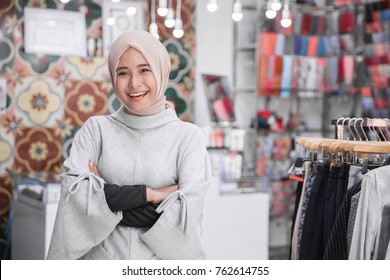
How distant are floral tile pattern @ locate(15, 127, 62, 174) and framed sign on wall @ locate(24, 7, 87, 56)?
2.31 feet

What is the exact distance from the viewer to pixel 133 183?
2236 millimetres

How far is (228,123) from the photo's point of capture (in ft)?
18.9

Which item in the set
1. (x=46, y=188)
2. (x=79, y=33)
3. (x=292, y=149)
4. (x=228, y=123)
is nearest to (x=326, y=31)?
(x=292, y=149)

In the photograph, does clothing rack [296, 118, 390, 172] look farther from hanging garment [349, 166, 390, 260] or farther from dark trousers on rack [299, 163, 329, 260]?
hanging garment [349, 166, 390, 260]

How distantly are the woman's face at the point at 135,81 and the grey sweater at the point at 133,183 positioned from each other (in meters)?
0.07

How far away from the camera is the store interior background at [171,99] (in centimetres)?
499

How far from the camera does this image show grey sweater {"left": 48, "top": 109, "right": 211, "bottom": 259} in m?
2.16

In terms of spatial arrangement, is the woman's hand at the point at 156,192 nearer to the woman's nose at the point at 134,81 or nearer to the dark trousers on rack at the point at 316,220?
the woman's nose at the point at 134,81

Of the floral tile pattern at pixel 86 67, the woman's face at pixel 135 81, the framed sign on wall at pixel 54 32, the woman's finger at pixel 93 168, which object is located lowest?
the woman's finger at pixel 93 168

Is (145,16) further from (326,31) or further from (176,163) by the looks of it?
(176,163)

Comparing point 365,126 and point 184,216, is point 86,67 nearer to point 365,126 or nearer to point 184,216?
point 365,126

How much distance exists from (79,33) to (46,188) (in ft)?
5.72

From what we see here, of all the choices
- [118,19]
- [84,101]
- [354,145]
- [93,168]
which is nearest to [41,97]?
[84,101]

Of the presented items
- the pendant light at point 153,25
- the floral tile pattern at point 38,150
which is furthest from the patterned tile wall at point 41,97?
the pendant light at point 153,25
